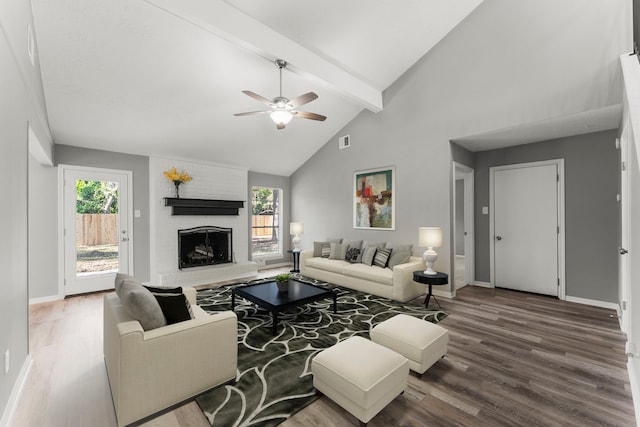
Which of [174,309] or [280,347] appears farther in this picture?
[280,347]

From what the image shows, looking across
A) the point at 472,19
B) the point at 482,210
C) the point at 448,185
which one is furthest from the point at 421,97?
the point at 482,210

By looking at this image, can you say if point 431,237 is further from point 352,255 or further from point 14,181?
point 14,181

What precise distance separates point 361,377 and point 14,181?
9.36 feet

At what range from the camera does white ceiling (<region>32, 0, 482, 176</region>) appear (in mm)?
2967

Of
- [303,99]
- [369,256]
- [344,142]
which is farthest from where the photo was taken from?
[344,142]

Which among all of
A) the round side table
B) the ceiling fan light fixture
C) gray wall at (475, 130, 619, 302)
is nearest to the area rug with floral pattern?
the round side table

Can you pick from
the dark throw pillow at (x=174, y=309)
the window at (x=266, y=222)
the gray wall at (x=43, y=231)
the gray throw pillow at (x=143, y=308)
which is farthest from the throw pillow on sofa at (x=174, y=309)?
the window at (x=266, y=222)

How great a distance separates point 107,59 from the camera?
10.7ft

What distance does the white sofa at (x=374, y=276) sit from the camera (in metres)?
4.20

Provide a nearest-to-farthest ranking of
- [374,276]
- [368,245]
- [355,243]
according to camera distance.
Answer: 1. [374,276]
2. [368,245]
3. [355,243]

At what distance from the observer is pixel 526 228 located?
15.3 feet

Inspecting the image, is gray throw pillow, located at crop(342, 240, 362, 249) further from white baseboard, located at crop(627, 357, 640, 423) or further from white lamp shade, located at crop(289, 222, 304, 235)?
white baseboard, located at crop(627, 357, 640, 423)

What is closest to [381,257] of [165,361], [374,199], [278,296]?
[374,199]

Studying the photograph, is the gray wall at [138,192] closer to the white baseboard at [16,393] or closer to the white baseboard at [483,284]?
the white baseboard at [16,393]
